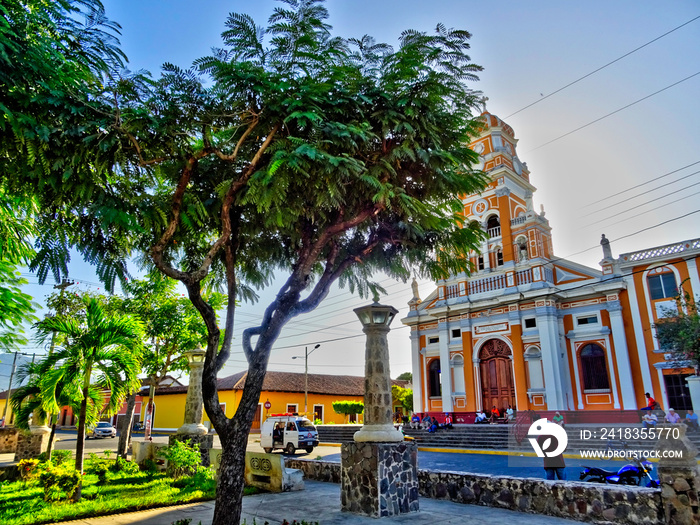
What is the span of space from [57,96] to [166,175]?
2.09 metres

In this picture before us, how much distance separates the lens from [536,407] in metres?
24.0

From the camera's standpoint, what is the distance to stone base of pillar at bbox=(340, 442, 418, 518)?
7.78m

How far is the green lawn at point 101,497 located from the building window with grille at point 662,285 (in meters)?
21.3

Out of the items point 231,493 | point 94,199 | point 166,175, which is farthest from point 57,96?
point 231,493

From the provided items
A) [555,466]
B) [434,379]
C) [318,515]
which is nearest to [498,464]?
[555,466]

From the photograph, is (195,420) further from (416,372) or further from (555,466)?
(416,372)

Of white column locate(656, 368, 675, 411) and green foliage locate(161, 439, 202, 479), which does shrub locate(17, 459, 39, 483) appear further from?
white column locate(656, 368, 675, 411)

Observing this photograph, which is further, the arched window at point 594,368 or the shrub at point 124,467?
the arched window at point 594,368

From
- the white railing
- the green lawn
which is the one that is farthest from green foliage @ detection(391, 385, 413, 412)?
the green lawn

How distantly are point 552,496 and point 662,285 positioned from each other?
1856 cm

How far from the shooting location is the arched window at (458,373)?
90.4 feet

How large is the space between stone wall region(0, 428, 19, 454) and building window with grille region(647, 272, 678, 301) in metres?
29.9

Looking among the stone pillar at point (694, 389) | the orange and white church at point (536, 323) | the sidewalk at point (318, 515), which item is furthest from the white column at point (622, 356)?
the sidewalk at point (318, 515)

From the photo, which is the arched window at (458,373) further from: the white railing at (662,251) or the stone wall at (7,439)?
the stone wall at (7,439)
